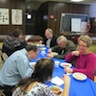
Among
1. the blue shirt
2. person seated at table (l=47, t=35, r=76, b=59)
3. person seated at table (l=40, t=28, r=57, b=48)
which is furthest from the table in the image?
person seated at table (l=40, t=28, r=57, b=48)

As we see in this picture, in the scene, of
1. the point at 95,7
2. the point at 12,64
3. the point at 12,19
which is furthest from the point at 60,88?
the point at 95,7

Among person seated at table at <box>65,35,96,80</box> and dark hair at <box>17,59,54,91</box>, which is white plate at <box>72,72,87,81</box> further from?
dark hair at <box>17,59,54,91</box>

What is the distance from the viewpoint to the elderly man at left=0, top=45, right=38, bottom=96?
1773mm

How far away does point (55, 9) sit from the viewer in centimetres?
774

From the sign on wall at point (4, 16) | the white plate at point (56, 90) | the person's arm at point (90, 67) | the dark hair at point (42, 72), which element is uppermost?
the sign on wall at point (4, 16)

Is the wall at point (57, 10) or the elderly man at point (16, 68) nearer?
the elderly man at point (16, 68)

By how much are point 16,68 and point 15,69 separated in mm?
20

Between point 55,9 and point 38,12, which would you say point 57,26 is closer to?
point 55,9

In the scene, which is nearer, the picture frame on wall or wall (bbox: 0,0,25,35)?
wall (bbox: 0,0,25,35)

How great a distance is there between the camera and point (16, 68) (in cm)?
183

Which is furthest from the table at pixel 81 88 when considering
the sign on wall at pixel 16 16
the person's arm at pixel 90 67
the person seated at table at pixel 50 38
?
the sign on wall at pixel 16 16

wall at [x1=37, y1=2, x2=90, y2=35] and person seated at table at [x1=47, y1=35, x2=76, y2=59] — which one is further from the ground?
wall at [x1=37, y1=2, x2=90, y2=35]

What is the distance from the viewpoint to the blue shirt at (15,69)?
5.81 ft

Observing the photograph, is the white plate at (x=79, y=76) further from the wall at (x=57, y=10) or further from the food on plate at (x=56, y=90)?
the wall at (x=57, y=10)
